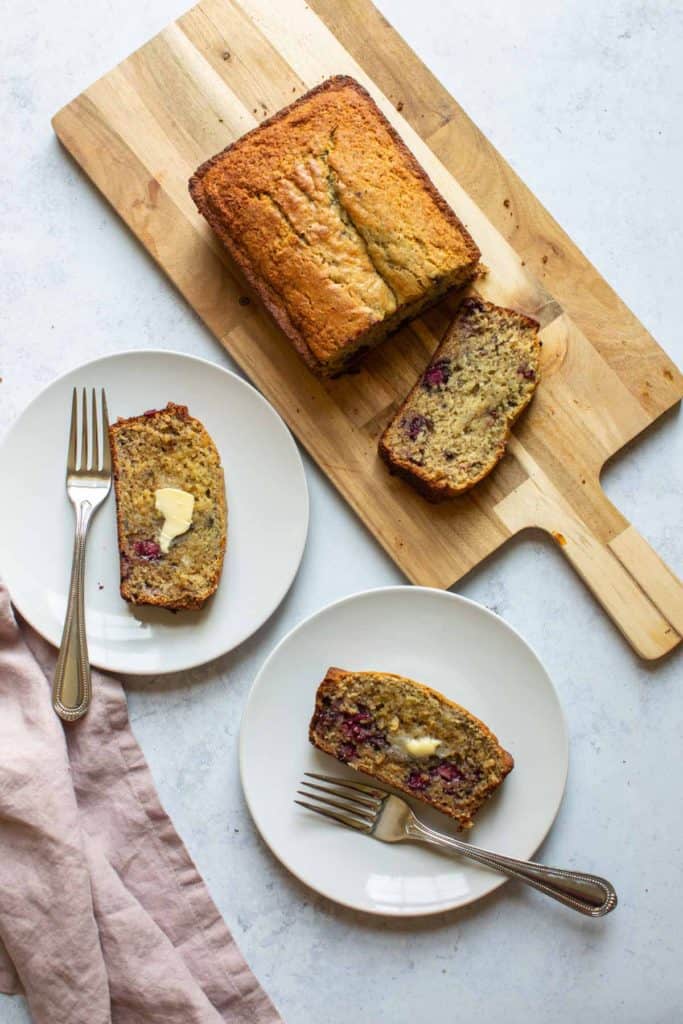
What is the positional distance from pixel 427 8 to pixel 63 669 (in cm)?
264

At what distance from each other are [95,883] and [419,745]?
45.7 inches

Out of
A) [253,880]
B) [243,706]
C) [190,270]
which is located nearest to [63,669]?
[243,706]

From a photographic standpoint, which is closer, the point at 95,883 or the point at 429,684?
the point at 95,883

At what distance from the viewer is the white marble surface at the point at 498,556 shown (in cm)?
364

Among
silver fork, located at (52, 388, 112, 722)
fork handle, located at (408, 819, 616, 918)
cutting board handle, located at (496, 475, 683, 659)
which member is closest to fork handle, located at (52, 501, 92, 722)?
silver fork, located at (52, 388, 112, 722)

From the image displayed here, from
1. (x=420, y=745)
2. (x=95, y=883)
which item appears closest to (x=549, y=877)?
(x=420, y=745)

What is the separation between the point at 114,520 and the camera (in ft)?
11.9

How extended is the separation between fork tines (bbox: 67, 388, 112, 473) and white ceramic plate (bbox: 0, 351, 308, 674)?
4 centimetres

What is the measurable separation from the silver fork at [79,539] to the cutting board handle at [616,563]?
1.38 meters

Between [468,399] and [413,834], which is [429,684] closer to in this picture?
[413,834]

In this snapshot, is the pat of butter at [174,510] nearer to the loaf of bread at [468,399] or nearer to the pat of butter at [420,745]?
the loaf of bread at [468,399]

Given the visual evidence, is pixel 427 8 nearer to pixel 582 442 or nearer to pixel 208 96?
pixel 208 96

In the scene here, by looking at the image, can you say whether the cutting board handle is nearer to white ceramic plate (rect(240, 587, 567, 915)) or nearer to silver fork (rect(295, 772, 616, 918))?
white ceramic plate (rect(240, 587, 567, 915))

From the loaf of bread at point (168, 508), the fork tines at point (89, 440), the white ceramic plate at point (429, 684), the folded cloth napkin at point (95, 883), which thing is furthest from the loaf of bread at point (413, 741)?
the fork tines at point (89, 440)
